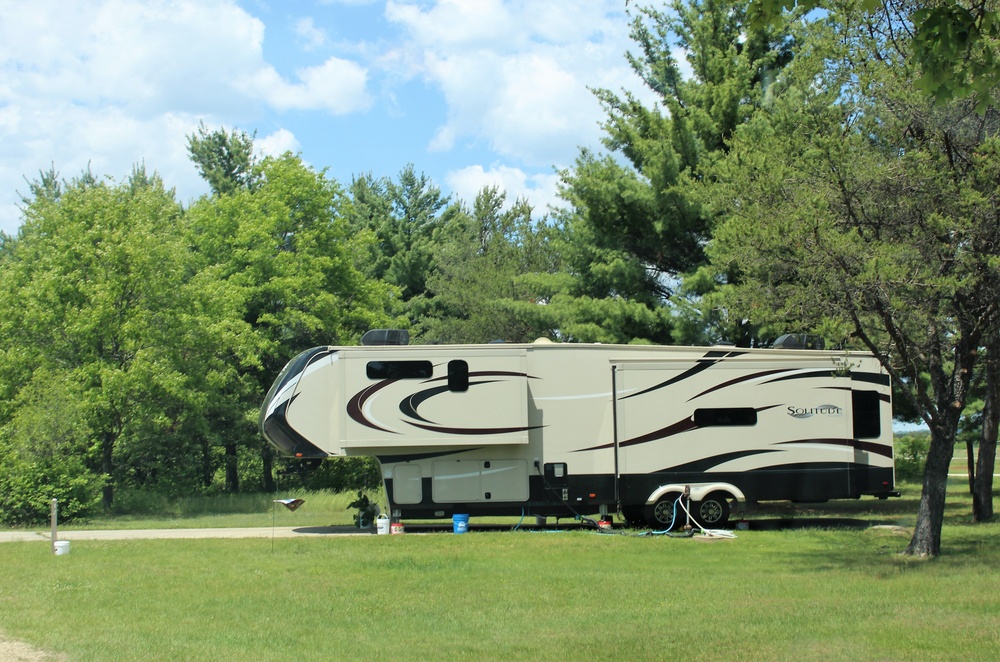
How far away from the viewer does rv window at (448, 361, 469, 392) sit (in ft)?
53.5

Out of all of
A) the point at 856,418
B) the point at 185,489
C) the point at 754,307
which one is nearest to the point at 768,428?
the point at 856,418

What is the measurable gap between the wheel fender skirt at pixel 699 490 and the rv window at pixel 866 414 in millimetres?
2423

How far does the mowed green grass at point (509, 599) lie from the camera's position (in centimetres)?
766

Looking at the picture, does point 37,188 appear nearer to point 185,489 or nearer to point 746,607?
point 185,489

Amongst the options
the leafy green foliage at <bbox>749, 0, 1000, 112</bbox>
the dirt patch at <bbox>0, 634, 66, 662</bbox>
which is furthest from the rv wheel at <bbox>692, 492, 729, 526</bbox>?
the dirt patch at <bbox>0, 634, 66, 662</bbox>

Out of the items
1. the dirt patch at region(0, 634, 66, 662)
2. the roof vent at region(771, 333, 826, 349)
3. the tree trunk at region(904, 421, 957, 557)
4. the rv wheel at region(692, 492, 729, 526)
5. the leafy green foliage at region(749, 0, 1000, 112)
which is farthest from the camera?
the roof vent at region(771, 333, 826, 349)

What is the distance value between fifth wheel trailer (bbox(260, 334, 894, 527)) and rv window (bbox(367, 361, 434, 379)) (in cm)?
2

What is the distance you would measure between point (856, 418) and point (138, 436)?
1909 cm

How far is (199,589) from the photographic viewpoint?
425 inches

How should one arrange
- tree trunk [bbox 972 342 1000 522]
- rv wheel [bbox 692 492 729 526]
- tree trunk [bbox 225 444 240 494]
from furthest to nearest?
tree trunk [bbox 225 444 240 494] < tree trunk [bbox 972 342 1000 522] < rv wheel [bbox 692 492 729 526]

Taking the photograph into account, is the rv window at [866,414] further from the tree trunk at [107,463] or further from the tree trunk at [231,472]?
the tree trunk at [231,472]

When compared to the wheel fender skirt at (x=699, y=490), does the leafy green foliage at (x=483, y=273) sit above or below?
above

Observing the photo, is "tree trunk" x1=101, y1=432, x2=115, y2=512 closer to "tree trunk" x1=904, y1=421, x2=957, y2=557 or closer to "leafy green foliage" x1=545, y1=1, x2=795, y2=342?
"leafy green foliage" x1=545, y1=1, x2=795, y2=342

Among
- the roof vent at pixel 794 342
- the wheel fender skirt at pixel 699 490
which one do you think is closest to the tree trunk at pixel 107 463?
the wheel fender skirt at pixel 699 490
